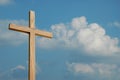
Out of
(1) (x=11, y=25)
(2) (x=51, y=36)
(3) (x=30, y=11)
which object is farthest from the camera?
(2) (x=51, y=36)

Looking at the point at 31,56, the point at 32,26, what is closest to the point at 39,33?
the point at 32,26

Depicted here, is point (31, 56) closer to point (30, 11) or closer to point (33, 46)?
point (33, 46)

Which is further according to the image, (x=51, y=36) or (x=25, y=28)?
(x=51, y=36)

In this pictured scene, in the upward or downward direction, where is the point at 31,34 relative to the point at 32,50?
upward

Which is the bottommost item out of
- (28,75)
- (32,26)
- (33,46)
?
(28,75)

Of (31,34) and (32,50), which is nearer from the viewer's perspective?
(32,50)

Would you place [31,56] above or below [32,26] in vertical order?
below

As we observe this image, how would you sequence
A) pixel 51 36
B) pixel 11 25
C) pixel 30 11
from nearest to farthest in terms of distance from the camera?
pixel 11 25 < pixel 30 11 < pixel 51 36

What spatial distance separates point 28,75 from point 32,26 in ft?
6.36

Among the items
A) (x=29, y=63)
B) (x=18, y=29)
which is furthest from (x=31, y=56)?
(x=18, y=29)

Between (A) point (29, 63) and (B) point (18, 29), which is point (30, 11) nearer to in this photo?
(B) point (18, 29)

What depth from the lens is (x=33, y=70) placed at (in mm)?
12930

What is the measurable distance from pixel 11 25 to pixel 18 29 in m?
0.40

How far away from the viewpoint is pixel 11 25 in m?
12.8
